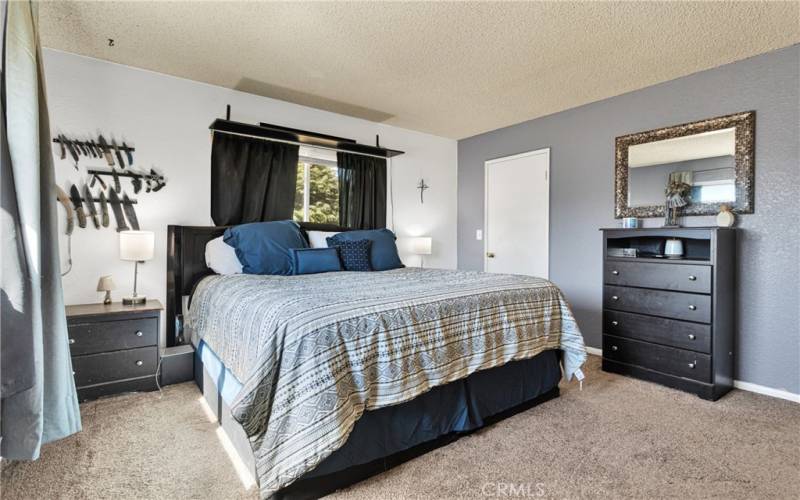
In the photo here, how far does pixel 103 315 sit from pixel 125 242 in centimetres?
51

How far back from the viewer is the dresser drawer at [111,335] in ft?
7.98

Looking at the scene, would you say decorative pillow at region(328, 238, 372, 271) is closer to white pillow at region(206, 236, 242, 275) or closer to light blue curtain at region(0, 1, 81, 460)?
white pillow at region(206, 236, 242, 275)

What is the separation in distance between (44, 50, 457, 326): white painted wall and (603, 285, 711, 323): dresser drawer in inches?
125

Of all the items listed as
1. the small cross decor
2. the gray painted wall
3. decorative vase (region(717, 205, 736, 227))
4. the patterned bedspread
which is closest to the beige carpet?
the patterned bedspread

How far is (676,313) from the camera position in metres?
2.82

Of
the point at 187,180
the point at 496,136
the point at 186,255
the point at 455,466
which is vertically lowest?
the point at 455,466

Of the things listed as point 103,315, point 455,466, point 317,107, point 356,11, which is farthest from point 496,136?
point 103,315

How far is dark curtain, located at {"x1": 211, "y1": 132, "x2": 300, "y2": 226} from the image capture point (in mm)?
3404

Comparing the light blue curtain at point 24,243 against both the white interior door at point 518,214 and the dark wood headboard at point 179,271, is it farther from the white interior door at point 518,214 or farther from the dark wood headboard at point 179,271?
the white interior door at point 518,214

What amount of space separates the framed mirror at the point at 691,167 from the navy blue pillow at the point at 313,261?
8.60 ft

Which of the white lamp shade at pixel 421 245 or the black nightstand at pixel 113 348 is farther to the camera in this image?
the white lamp shade at pixel 421 245

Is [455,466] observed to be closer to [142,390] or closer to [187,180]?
[142,390]

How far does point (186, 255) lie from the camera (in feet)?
10.3

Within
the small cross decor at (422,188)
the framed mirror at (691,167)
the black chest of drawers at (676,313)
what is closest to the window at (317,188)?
the small cross decor at (422,188)
